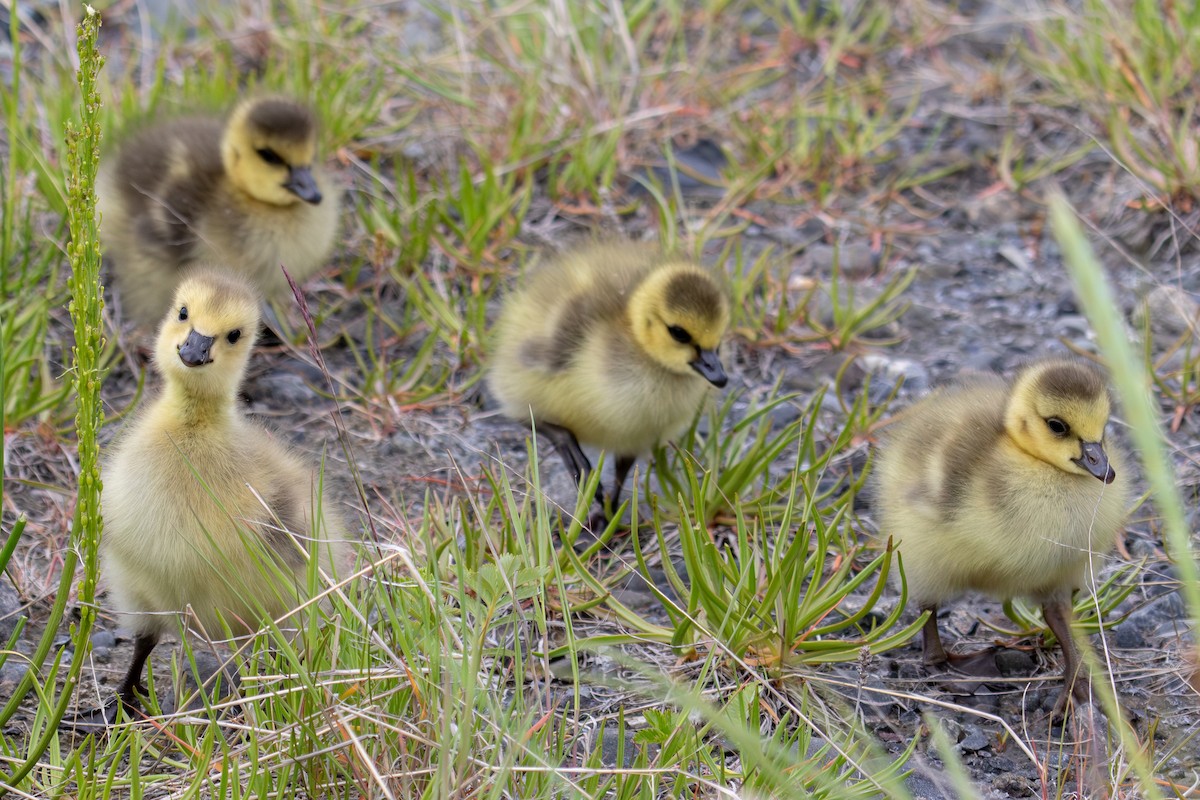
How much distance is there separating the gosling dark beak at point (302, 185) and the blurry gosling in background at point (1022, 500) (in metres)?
2.05

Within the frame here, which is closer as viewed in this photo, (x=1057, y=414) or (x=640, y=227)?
(x=1057, y=414)

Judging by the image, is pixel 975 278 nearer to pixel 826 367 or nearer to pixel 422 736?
pixel 826 367

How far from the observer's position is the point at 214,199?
4.05 metres

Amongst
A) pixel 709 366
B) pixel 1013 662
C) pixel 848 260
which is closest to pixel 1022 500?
pixel 1013 662

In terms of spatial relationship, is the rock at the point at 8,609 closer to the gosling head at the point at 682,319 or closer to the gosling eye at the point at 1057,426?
the gosling head at the point at 682,319

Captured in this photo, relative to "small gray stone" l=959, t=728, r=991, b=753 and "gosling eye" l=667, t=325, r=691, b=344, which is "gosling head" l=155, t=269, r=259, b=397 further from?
"small gray stone" l=959, t=728, r=991, b=753

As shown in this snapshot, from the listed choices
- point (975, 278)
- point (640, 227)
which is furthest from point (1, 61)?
point (975, 278)

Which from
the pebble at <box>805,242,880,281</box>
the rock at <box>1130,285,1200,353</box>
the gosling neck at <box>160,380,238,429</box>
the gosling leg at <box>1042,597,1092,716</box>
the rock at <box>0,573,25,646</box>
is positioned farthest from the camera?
the pebble at <box>805,242,880,281</box>

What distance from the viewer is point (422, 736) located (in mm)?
2164

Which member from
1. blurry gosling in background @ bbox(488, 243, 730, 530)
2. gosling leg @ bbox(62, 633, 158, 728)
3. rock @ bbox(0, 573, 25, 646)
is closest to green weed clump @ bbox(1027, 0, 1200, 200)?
blurry gosling in background @ bbox(488, 243, 730, 530)

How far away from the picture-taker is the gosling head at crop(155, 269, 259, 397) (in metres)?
2.63

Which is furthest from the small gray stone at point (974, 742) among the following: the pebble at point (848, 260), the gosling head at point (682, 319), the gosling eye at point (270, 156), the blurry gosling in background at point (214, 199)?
the gosling eye at point (270, 156)

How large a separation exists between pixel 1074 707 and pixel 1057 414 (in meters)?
0.62

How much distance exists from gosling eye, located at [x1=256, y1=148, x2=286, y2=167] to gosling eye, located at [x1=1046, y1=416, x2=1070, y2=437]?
7.94 feet
